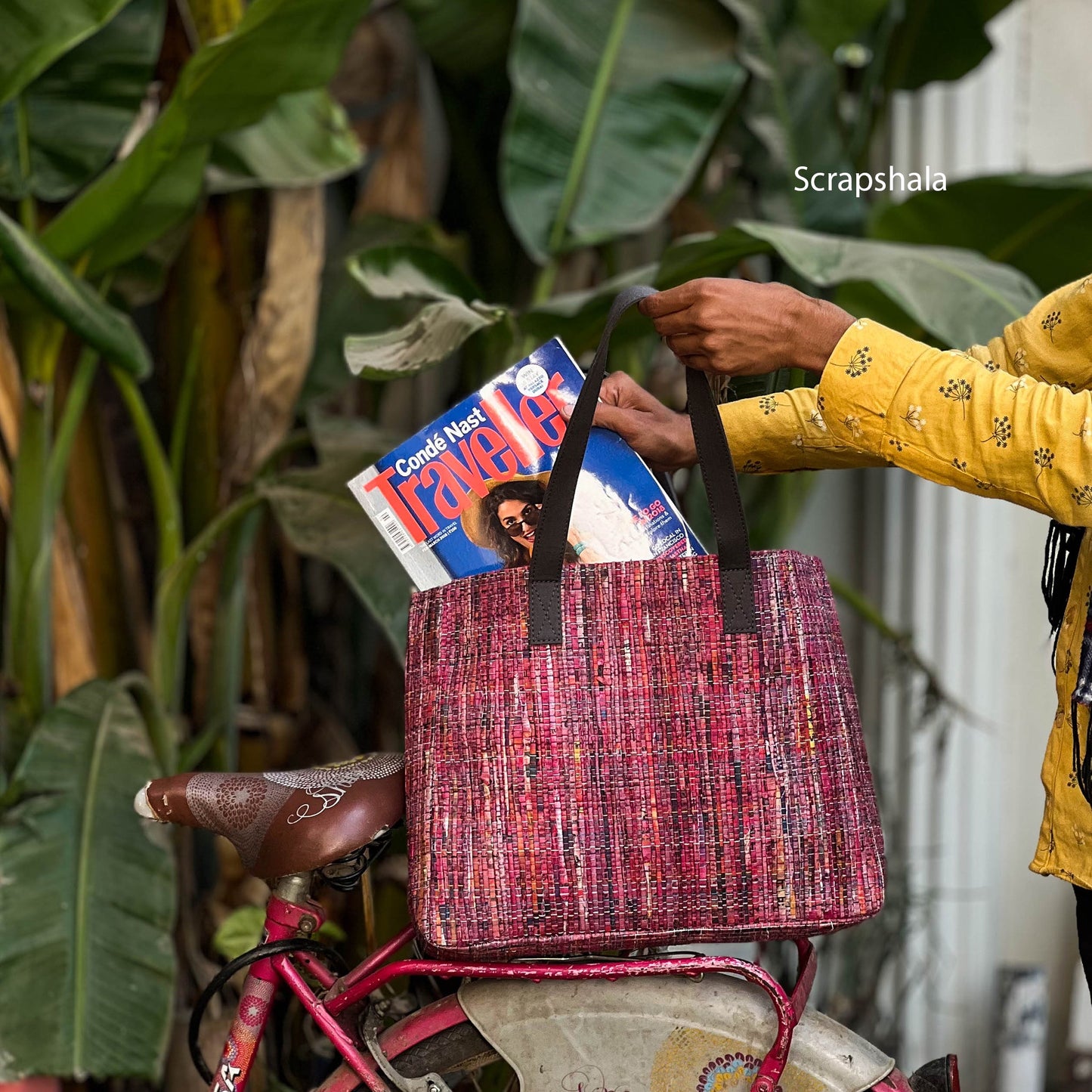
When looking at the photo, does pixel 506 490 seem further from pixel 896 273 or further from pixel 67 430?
pixel 67 430

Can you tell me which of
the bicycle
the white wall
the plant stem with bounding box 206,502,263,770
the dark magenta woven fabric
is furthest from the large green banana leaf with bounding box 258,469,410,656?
the white wall

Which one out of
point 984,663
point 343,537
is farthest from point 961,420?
point 984,663

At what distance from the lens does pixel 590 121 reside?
4.73ft

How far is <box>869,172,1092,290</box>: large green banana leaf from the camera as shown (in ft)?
4.37

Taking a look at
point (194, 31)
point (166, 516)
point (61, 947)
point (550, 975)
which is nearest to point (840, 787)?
point (550, 975)

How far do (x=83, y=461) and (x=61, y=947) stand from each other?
0.65 meters

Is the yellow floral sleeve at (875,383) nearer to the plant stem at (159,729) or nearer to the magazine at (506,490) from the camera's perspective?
the magazine at (506,490)

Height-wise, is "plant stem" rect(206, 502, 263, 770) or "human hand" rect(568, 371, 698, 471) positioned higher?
"human hand" rect(568, 371, 698, 471)

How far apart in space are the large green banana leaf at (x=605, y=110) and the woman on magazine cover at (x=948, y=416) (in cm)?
68

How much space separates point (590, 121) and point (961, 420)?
95 centimetres

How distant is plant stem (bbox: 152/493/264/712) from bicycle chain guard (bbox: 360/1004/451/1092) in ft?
1.95

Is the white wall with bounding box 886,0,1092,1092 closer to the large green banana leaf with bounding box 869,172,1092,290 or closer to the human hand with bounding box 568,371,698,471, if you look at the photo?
the large green banana leaf with bounding box 869,172,1092,290

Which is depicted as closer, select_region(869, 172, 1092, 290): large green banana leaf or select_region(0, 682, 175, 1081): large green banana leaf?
select_region(0, 682, 175, 1081): large green banana leaf

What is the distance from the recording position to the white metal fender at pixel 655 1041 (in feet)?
2.52
